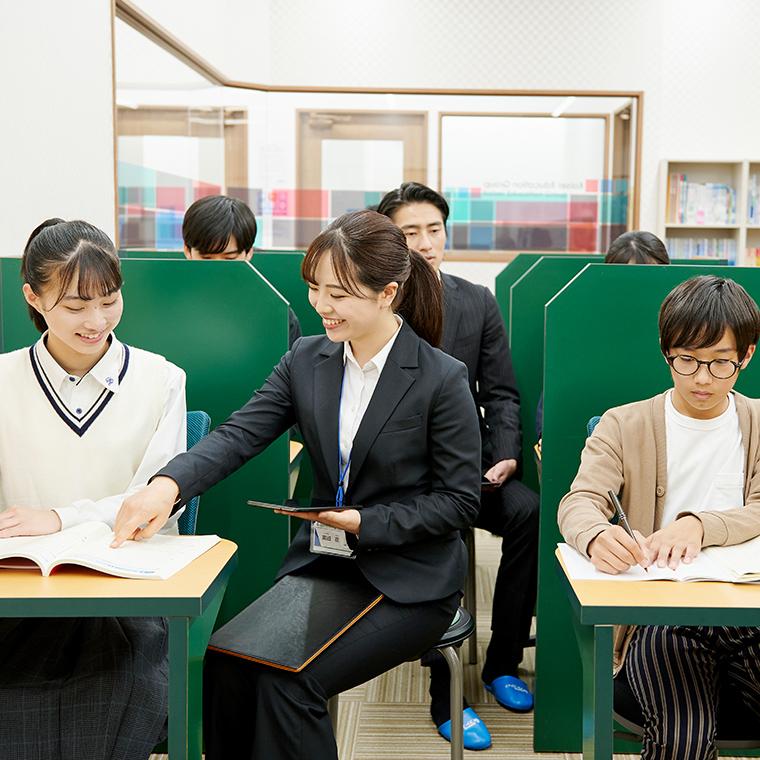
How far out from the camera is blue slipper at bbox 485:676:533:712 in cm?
268

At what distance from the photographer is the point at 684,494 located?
1862 mm

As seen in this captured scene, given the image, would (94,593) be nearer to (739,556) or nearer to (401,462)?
(401,462)

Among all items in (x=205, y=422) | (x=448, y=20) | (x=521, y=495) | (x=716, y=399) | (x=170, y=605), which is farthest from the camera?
(x=448, y=20)

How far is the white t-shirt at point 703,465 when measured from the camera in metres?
1.84

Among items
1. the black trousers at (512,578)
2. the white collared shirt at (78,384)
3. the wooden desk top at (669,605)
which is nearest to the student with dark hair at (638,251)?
the black trousers at (512,578)

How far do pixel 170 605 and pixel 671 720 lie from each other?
867 mm

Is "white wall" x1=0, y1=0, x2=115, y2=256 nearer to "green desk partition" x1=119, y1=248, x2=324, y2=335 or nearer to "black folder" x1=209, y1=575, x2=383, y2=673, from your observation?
"green desk partition" x1=119, y1=248, x2=324, y2=335

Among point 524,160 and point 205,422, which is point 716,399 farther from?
point 524,160

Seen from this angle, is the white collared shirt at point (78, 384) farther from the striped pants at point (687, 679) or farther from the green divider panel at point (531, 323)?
the green divider panel at point (531, 323)

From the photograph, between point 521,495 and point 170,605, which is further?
point 521,495

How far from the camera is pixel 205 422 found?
2.09 meters

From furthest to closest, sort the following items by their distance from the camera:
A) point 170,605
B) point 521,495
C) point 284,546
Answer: point 521,495 < point 284,546 < point 170,605

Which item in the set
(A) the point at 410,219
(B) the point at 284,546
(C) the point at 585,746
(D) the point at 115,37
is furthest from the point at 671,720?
(D) the point at 115,37

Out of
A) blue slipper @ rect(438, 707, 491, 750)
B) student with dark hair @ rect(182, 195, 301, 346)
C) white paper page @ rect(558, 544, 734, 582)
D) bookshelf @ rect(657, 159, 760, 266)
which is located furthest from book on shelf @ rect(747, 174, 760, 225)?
white paper page @ rect(558, 544, 734, 582)
